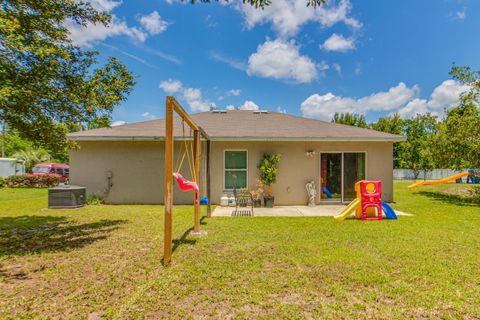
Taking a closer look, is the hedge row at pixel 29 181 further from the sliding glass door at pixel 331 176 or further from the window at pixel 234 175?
the sliding glass door at pixel 331 176

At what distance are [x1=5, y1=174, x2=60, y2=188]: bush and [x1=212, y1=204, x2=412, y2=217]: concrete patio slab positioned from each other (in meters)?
14.8

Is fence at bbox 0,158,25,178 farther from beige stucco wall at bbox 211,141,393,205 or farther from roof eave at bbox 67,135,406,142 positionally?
beige stucco wall at bbox 211,141,393,205

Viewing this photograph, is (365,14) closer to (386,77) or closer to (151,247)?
(151,247)

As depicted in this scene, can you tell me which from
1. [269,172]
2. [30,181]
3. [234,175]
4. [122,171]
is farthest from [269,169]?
[30,181]

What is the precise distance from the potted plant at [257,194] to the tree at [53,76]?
6013mm

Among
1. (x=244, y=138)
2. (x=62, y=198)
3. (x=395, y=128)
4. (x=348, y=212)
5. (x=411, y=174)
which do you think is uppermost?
(x=395, y=128)

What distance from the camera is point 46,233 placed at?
5965mm

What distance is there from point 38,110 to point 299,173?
834cm

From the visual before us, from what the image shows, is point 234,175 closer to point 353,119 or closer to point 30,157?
point 30,157

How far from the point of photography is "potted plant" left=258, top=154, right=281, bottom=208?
9.66 m

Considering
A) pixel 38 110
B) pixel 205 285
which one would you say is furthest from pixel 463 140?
pixel 38 110

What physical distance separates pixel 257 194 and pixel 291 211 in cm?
166

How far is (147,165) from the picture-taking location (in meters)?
10.3

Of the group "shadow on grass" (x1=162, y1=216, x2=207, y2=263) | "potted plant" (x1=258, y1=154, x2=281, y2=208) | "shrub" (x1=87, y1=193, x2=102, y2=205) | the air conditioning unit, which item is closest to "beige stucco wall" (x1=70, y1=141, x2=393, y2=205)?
"shrub" (x1=87, y1=193, x2=102, y2=205)
